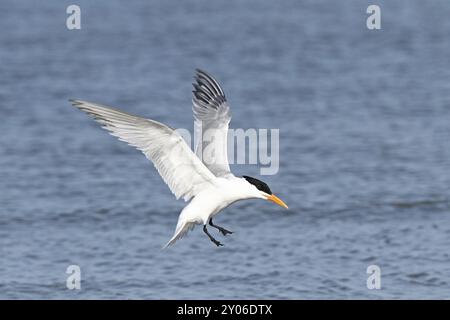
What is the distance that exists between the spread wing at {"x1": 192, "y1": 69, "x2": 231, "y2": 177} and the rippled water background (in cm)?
211

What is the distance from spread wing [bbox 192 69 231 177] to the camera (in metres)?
8.34

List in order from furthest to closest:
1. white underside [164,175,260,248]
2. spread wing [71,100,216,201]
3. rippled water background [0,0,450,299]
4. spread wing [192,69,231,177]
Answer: rippled water background [0,0,450,299] → spread wing [192,69,231,177] → white underside [164,175,260,248] → spread wing [71,100,216,201]

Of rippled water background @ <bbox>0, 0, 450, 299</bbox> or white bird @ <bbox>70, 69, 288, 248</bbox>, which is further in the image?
rippled water background @ <bbox>0, 0, 450, 299</bbox>

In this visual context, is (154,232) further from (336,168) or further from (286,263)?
(336,168)

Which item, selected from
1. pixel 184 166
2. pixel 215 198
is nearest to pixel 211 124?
pixel 184 166

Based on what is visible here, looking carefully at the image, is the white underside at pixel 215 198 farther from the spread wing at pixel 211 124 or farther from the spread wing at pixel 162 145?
the spread wing at pixel 211 124

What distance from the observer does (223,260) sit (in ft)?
36.1

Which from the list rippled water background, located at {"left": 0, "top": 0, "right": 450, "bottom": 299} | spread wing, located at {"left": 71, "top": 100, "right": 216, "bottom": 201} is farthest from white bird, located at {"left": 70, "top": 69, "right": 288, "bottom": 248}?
rippled water background, located at {"left": 0, "top": 0, "right": 450, "bottom": 299}

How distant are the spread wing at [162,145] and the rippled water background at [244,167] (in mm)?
2307

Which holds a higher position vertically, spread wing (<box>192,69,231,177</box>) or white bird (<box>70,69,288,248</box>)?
spread wing (<box>192,69,231,177</box>)

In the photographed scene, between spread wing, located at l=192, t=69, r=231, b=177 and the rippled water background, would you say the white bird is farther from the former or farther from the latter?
the rippled water background

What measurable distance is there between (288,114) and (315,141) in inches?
69.7

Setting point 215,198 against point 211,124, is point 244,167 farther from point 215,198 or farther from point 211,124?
point 215,198

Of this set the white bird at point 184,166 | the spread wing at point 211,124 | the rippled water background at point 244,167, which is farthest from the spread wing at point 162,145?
the rippled water background at point 244,167
